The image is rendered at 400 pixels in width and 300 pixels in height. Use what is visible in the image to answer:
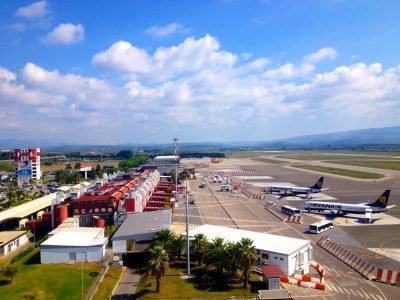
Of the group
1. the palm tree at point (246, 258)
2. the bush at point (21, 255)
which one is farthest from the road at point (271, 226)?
the bush at point (21, 255)

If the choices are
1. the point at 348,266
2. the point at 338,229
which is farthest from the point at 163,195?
the point at 348,266

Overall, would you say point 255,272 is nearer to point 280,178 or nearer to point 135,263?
point 135,263

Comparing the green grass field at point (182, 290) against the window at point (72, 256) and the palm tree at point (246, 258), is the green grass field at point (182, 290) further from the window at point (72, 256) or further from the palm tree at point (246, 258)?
the window at point (72, 256)

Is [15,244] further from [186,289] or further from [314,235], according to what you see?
[314,235]

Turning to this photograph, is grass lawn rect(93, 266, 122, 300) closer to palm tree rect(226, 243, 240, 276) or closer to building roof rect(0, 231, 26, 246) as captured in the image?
palm tree rect(226, 243, 240, 276)

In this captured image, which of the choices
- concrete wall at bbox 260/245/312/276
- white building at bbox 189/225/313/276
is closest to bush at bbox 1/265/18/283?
white building at bbox 189/225/313/276
